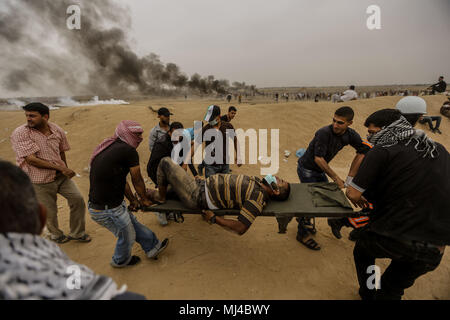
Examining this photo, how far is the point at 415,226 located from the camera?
1.87 meters

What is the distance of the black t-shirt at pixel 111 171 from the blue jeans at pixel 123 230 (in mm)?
137

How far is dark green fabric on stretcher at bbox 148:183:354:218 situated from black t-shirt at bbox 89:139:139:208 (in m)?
0.63

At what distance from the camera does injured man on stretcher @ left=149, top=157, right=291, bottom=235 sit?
2.64m

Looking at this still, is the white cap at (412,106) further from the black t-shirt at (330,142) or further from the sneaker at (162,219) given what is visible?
the sneaker at (162,219)

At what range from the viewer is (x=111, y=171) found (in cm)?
252

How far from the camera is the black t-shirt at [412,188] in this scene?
1.80 meters

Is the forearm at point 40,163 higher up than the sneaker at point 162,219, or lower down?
higher up

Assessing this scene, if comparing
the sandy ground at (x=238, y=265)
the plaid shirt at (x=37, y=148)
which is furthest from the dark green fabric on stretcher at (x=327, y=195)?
the plaid shirt at (x=37, y=148)

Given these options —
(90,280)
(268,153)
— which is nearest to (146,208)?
(90,280)

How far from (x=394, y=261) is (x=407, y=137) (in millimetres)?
1357

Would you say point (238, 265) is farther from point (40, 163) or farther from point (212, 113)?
point (40, 163)

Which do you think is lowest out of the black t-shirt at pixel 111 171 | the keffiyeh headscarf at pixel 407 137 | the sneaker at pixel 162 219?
the sneaker at pixel 162 219

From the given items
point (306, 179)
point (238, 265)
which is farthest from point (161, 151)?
point (306, 179)

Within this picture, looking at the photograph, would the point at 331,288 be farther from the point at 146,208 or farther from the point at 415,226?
the point at 146,208
